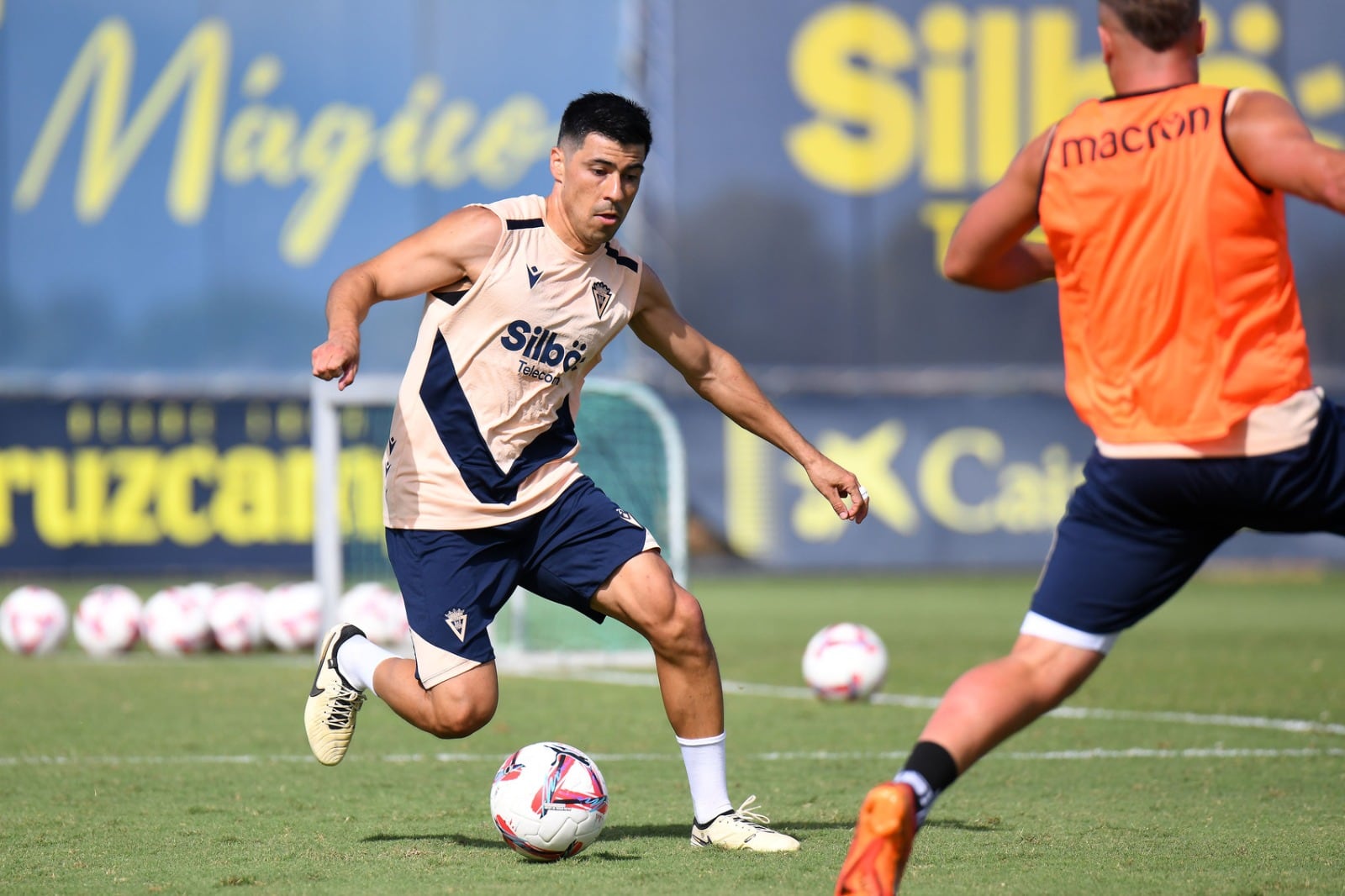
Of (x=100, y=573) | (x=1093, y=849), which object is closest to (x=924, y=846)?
(x=1093, y=849)

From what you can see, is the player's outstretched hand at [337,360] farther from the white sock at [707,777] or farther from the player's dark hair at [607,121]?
the white sock at [707,777]

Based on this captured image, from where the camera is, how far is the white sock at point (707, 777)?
5148 millimetres

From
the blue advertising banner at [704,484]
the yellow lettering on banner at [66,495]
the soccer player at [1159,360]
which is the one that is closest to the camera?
the soccer player at [1159,360]

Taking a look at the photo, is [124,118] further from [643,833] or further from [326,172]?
[643,833]

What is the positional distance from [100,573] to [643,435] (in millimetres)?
10224

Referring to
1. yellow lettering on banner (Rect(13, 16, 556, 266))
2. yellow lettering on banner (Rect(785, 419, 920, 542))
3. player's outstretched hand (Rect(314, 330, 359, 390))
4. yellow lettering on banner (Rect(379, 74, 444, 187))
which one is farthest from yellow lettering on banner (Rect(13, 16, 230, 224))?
player's outstretched hand (Rect(314, 330, 359, 390))

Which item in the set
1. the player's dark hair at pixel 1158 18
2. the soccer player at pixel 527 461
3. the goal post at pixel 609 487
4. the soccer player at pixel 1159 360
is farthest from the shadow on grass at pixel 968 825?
the goal post at pixel 609 487

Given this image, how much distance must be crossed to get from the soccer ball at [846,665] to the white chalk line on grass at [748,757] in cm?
167

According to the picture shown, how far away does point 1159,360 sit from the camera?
3891 millimetres

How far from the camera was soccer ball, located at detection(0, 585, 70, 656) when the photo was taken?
38.3ft

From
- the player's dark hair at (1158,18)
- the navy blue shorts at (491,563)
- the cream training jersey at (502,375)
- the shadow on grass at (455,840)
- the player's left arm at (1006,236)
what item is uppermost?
the player's dark hair at (1158,18)

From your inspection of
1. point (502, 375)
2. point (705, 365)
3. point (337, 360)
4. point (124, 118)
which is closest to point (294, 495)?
point (124, 118)

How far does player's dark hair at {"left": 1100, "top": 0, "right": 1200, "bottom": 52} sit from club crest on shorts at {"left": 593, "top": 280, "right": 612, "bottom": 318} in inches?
75.3

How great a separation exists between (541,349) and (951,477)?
1594cm
